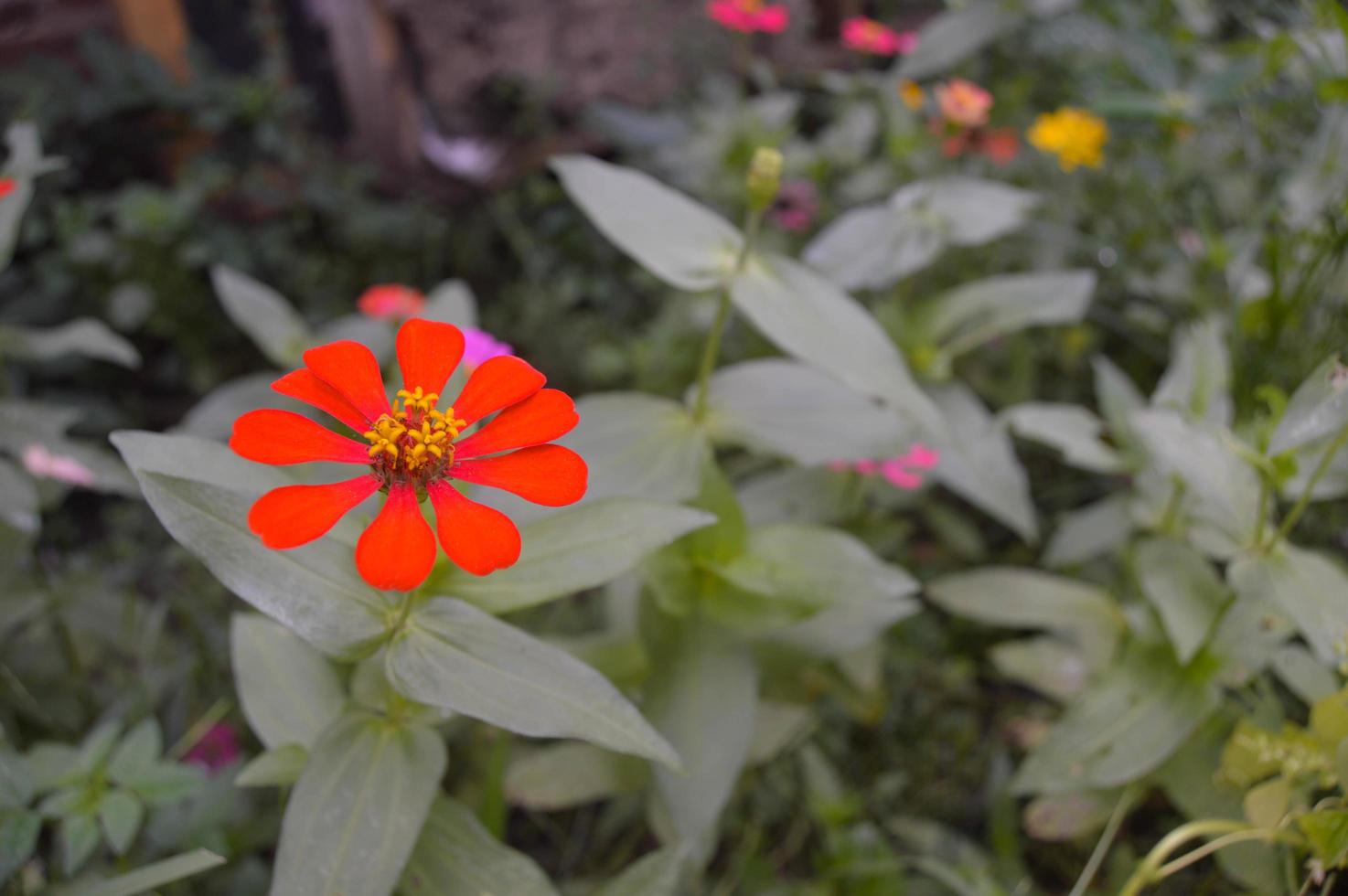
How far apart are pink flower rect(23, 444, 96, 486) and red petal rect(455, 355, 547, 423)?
624mm

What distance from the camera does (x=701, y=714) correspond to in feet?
2.81

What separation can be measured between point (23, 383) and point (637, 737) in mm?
1564

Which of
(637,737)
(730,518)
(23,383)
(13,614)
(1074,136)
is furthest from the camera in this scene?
(23,383)

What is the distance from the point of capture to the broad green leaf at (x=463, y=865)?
67cm

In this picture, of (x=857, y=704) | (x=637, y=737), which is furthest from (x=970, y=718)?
(x=637, y=737)

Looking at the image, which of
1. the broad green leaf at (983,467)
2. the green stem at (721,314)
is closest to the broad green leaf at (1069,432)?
the broad green leaf at (983,467)

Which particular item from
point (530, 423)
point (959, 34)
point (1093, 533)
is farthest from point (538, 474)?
point (959, 34)

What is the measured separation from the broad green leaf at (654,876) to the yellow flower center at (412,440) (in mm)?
372

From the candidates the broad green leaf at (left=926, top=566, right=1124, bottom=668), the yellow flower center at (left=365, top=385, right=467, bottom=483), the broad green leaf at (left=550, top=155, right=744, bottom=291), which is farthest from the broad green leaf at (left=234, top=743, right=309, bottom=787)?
the broad green leaf at (left=926, top=566, right=1124, bottom=668)

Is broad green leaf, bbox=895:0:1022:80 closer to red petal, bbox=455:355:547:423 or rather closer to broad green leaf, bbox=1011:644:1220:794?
broad green leaf, bbox=1011:644:1220:794

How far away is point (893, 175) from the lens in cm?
159

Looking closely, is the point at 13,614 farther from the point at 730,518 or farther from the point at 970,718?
→ the point at 970,718

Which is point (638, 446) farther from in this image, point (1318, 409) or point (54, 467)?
point (54, 467)

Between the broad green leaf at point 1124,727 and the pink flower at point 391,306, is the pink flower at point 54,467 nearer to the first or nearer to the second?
the pink flower at point 391,306
